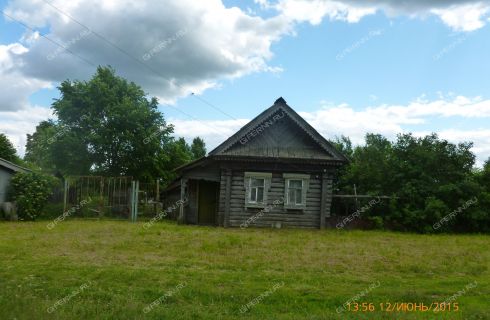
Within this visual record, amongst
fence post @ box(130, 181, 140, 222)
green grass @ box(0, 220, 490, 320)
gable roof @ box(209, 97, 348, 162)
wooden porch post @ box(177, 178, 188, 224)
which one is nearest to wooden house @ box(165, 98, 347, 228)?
gable roof @ box(209, 97, 348, 162)

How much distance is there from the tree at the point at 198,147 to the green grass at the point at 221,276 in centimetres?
4939

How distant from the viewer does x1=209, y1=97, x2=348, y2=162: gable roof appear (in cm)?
2080

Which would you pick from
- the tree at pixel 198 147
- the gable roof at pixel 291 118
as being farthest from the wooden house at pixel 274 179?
the tree at pixel 198 147

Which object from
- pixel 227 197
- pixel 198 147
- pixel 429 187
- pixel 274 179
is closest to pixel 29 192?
pixel 227 197

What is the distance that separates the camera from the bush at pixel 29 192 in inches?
834

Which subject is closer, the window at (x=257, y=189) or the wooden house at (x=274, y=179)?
the wooden house at (x=274, y=179)

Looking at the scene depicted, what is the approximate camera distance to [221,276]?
8.66 meters

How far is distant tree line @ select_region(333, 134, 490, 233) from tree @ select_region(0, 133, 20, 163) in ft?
82.4

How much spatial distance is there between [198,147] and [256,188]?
45.1 metres

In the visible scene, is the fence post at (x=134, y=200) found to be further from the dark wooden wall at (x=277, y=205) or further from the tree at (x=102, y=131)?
the tree at (x=102, y=131)

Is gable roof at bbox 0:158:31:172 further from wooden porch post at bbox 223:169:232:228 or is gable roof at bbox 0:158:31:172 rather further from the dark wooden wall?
wooden porch post at bbox 223:169:232:228

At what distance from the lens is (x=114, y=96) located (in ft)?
113

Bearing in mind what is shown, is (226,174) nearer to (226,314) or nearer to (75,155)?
(226,314)

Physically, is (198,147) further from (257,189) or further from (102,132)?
(257,189)
